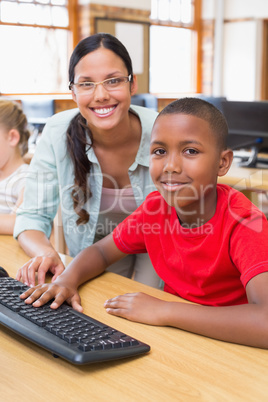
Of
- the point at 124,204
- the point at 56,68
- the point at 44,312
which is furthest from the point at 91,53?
the point at 56,68

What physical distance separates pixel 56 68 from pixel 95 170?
513 centimetres

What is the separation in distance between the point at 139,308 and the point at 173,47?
7.36 meters

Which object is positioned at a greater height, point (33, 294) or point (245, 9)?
point (245, 9)

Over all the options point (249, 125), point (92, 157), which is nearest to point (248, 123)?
point (249, 125)

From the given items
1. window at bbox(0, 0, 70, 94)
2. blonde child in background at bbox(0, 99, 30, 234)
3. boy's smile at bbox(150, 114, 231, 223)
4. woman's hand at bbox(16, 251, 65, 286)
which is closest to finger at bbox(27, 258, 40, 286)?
woman's hand at bbox(16, 251, 65, 286)

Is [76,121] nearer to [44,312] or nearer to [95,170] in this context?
[95,170]

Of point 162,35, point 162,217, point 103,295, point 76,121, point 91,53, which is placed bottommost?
point 103,295

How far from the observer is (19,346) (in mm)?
887

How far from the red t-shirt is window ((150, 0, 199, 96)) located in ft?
21.5

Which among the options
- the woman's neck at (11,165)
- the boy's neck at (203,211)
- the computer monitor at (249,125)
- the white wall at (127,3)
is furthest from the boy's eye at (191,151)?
the white wall at (127,3)

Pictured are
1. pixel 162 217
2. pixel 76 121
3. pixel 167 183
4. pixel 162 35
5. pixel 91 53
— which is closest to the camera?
pixel 167 183

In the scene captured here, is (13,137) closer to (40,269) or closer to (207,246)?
(40,269)

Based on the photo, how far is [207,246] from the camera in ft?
3.61

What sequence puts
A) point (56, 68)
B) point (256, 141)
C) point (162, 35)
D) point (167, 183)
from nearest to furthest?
1. point (167, 183)
2. point (256, 141)
3. point (56, 68)
4. point (162, 35)
